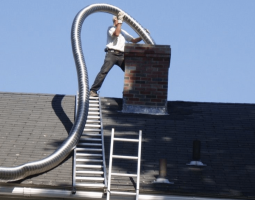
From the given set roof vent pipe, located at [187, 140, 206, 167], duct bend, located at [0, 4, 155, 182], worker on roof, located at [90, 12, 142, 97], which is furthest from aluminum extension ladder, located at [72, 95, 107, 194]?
roof vent pipe, located at [187, 140, 206, 167]

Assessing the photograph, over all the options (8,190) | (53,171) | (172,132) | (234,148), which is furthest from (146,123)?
(8,190)

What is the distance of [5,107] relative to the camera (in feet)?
38.3

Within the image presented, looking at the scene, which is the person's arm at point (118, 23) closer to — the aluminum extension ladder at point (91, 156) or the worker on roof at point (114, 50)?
the worker on roof at point (114, 50)

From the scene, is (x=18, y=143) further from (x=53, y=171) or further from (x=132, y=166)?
(x=132, y=166)

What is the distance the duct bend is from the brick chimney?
91cm

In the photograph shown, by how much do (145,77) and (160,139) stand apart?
83.2 inches

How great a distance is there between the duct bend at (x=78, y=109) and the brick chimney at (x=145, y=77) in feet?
2.99

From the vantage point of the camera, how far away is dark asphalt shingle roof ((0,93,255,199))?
8578mm

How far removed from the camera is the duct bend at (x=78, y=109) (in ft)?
27.5

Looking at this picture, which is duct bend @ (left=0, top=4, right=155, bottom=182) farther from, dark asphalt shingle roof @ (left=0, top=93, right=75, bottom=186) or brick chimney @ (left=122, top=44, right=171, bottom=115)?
brick chimney @ (left=122, top=44, right=171, bottom=115)

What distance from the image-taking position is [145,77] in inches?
472

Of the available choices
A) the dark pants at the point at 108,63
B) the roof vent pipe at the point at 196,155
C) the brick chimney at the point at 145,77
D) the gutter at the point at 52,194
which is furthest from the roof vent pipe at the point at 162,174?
the dark pants at the point at 108,63

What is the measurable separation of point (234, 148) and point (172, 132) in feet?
3.92

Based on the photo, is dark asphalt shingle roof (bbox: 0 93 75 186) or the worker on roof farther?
the worker on roof
